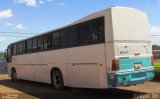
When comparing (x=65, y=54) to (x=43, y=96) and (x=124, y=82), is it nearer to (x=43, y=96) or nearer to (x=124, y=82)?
(x=43, y=96)

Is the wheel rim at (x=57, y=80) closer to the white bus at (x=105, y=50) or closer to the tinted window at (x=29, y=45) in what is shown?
the white bus at (x=105, y=50)

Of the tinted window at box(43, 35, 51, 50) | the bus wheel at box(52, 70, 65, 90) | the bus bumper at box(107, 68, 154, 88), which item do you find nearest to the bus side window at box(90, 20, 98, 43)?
the bus bumper at box(107, 68, 154, 88)

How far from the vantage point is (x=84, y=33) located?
1265 cm

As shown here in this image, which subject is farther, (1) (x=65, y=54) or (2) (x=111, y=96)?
(1) (x=65, y=54)

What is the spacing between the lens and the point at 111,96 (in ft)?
41.1

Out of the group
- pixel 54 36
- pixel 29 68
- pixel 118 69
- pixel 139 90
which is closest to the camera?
pixel 118 69

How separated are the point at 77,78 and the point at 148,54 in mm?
3264

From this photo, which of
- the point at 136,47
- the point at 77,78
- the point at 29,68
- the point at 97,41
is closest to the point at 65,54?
the point at 77,78

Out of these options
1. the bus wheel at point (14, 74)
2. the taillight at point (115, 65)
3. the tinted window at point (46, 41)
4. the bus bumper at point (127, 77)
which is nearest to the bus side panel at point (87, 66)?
the bus bumper at point (127, 77)

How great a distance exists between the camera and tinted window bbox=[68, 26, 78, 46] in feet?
43.8

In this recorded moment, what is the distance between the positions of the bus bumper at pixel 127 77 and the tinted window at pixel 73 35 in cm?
294

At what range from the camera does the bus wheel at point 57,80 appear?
1509 centimetres

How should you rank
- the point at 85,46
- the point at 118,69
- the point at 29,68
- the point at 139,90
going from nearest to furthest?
1. the point at 118,69
2. the point at 85,46
3. the point at 139,90
4. the point at 29,68

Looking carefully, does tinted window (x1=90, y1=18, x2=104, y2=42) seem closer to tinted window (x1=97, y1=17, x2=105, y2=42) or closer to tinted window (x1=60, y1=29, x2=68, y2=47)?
tinted window (x1=97, y1=17, x2=105, y2=42)
